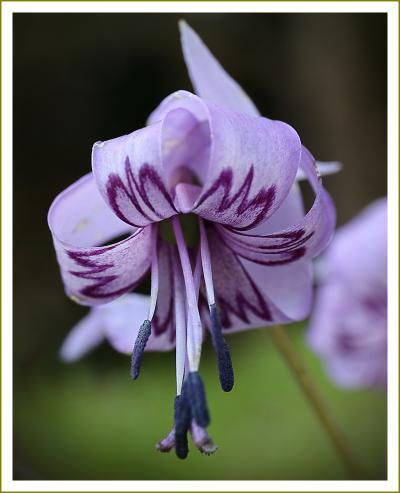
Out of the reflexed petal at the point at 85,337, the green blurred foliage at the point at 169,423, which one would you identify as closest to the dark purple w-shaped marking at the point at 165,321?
the reflexed petal at the point at 85,337

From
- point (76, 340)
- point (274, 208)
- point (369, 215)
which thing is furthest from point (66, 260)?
point (369, 215)

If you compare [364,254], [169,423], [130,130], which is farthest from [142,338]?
[130,130]

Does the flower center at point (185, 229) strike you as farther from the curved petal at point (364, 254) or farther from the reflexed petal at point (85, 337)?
the curved petal at point (364, 254)

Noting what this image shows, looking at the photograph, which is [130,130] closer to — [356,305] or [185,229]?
[356,305]

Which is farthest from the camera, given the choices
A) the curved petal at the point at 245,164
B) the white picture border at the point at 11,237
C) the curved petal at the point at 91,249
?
the white picture border at the point at 11,237

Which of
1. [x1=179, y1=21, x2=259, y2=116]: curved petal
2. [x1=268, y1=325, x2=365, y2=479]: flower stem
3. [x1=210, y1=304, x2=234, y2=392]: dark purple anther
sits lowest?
[x1=268, y1=325, x2=365, y2=479]: flower stem

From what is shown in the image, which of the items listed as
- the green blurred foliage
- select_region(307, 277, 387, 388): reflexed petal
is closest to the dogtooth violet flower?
select_region(307, 277, 387, 388): reflexed petal

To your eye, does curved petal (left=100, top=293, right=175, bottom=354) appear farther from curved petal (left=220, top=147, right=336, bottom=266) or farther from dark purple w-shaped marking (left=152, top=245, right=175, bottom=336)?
curved petal (left=220, top=147, right=336, bottom=266)
